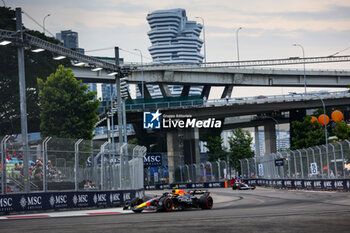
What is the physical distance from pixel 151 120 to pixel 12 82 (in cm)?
2713

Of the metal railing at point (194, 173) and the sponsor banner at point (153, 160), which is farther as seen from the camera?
the metal railing at point (194, 173)

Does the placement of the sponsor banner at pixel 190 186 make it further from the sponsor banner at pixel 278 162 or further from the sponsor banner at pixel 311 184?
the sponsor banner at pixel 278 162

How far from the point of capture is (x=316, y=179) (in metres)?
40.6

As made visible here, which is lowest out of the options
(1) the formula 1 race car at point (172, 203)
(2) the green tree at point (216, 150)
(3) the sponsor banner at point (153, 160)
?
(1) the formula 1 race car at point (172, 203)

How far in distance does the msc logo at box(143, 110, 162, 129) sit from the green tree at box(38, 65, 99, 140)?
26.7m

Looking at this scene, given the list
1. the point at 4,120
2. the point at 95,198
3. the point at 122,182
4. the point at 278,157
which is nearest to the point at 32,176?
the point at 95,198

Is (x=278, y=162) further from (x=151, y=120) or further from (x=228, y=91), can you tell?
(x=228, y=91)

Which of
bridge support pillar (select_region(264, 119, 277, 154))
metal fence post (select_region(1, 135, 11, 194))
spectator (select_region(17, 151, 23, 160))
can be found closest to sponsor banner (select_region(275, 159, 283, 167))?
spectator (select_region(17, 151, 23, 160))

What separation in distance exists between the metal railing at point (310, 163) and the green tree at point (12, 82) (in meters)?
27.8

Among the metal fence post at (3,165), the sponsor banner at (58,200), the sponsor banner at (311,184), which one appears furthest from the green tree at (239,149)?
the metal fence post at (3,165)

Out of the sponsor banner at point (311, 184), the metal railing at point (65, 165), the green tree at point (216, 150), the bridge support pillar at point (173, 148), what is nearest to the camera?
the metal railing at point (65, 165)

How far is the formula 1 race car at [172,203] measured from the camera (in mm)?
21672

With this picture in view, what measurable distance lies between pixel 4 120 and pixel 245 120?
231 feet

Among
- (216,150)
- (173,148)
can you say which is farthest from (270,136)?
(173,148)
